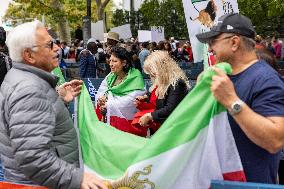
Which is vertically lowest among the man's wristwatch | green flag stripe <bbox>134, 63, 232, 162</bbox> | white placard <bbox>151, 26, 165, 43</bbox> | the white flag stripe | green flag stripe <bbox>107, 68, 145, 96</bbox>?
white placard <bbox>151, 26, 165, 43</bbox>

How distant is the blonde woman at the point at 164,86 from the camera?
5.78 m

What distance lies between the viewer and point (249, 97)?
9.56 feet

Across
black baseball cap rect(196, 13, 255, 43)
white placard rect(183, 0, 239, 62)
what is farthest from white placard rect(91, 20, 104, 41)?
black baseball cap rect(196, 13, 255, 43)

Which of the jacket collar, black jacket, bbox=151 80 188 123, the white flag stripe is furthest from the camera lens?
black jacket, bbox=151 80 188 123

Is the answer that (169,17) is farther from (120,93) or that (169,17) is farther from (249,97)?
(249,97)

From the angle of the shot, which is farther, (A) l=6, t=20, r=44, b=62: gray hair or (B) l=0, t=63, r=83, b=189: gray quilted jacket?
(A) l=6, t=20, r=44, b=62: gray hair

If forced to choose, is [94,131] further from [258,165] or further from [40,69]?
[258,165]

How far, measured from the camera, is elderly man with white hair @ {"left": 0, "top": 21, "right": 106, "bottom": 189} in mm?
2779

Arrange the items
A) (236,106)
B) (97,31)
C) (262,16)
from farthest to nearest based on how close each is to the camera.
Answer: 1. (262,16)
2. (97,31)
3. (236,106)

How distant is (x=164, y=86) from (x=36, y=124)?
3.22 m

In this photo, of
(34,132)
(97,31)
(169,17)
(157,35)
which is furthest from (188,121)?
(169,17)

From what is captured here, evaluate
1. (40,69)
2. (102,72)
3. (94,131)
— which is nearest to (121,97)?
(94,131)

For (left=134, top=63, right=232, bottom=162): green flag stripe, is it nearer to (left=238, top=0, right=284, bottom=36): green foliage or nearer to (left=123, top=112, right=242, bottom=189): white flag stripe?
(left=123, top=112, right=242, bottom=189): white flag stripe

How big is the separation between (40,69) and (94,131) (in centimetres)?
63
